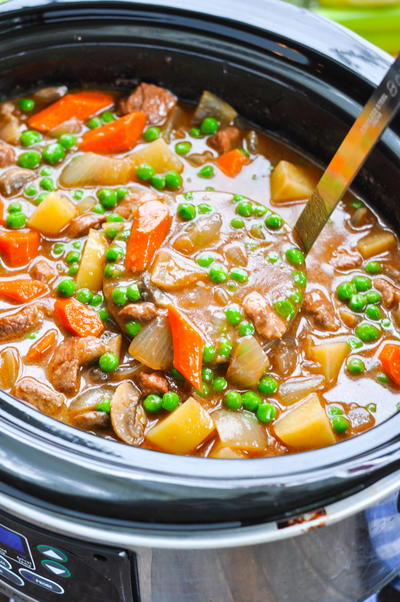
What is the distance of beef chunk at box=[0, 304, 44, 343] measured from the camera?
2.54 metres

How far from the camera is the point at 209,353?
243cm

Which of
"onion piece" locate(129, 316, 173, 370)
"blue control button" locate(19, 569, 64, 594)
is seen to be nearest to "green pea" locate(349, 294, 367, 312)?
"onion piece" locate(129, 316, 173, 370)

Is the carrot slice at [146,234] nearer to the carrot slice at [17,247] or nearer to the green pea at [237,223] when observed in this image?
the green pea at [237,223]

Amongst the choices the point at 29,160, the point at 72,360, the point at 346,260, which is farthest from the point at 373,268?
the point at 29,160

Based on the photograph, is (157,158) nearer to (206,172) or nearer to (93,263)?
(206,172)

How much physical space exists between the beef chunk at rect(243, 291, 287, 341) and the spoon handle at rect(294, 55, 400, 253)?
38cm

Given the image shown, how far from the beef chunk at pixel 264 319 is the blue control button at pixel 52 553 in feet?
3.30

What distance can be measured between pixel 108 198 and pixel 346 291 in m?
1.05

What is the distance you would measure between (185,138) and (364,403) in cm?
153

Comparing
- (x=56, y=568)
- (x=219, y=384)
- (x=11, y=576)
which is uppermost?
(x=219, y=384)

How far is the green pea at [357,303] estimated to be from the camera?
274 cm

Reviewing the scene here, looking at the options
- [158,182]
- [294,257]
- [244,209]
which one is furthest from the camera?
[158,182]

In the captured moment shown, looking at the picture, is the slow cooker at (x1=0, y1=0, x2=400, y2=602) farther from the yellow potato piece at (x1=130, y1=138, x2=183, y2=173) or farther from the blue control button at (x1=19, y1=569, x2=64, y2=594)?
the yellow potato piece at (x1=130, y1=138, x2=183, y2=173)

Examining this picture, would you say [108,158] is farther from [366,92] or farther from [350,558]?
[350,558]
